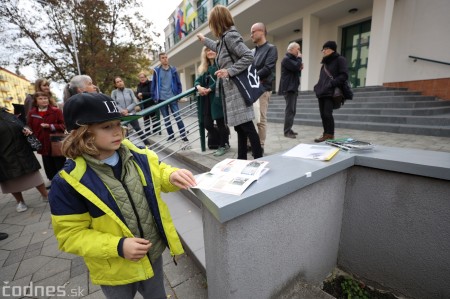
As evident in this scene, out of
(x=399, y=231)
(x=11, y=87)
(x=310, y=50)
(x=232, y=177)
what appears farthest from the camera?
(x=11, y=87)

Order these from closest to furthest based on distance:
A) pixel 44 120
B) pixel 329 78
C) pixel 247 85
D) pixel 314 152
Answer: pixel 314 152 → pixel 247 85 → pixel 44 120 → pixel 329 78

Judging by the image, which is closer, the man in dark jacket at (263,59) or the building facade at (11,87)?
the man in dark jacket at (263,59)

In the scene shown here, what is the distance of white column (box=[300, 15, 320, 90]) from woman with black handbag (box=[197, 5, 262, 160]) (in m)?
8.12

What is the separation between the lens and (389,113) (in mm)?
5609

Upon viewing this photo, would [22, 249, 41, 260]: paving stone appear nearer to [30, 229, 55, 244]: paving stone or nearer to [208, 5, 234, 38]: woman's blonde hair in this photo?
[30, 229, 55, 244]: paving stone

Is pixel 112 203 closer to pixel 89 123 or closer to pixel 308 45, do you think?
pixel 89 123

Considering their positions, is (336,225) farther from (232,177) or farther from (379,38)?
(379,38)

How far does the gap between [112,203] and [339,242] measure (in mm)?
2068

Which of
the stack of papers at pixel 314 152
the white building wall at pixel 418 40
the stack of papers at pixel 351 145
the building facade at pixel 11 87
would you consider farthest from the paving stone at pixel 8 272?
the building facade at pixel 11 87

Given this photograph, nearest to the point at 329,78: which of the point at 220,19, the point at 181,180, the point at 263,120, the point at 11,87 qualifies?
the point at 263,120

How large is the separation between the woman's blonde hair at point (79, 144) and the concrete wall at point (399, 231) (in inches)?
77.5

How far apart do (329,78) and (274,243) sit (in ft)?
10.3

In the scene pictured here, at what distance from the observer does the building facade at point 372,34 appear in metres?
6.82

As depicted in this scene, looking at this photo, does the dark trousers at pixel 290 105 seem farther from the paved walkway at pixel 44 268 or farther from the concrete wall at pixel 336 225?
the concrete wall at pixel 336 225
